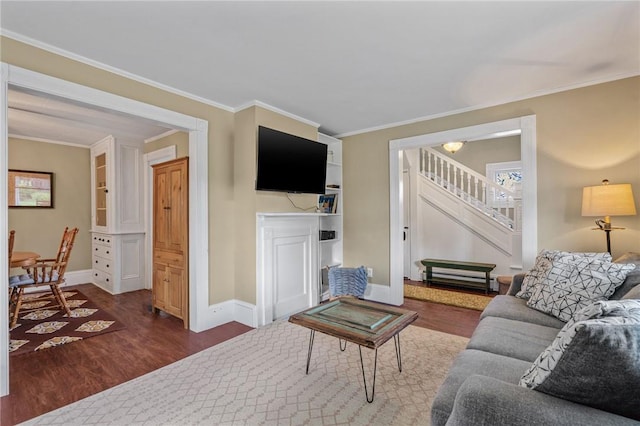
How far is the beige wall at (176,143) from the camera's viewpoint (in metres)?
4.14

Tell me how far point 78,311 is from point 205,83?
3.15 meters

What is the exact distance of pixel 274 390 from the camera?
6.73ft

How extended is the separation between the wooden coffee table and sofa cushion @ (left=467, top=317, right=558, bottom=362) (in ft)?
1.50

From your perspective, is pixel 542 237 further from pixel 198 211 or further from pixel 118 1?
pixel 118 1

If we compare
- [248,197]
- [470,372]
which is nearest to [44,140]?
Result: [248,197]

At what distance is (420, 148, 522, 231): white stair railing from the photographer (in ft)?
16.5

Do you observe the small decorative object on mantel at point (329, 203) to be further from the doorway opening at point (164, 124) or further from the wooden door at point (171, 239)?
the wooden door at point (171, 239)

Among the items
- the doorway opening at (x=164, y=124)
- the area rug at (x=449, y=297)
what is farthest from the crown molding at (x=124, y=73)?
the area rug at (x=449, y=297)

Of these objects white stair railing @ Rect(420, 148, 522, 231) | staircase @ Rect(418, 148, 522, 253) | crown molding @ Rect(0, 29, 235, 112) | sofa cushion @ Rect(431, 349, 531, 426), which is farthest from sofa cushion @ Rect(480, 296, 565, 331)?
crown molding @ Rect(0, 29, 235, 112)

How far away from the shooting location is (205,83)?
9.16ft

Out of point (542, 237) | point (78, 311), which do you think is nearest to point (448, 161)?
point (542, 237)

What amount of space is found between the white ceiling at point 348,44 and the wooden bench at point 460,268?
2.55 m

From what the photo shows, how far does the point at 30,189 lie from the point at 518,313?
21.4 ft

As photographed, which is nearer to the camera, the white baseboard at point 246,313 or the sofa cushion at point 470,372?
the sofa cushion at point 470,372
